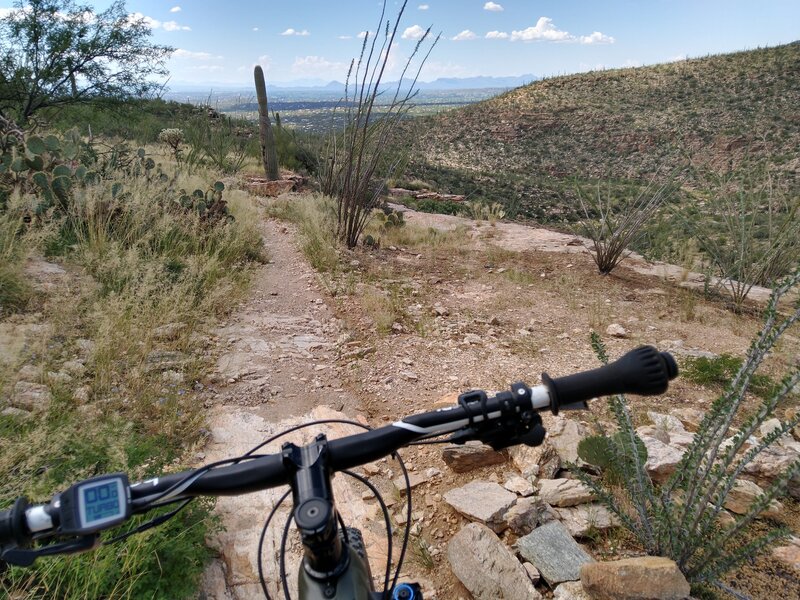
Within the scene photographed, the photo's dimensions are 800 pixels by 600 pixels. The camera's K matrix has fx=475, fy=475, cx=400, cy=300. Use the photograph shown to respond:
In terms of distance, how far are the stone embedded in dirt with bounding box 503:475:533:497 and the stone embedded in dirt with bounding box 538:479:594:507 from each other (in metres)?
0.05

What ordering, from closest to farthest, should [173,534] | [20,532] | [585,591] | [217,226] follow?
[20,532] < [585,591] < [173,534] < [217,226]

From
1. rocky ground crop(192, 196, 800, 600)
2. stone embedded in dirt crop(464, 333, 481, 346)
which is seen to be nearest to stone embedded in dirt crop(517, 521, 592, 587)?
rocky ground crop(192, 196, 800, 600)

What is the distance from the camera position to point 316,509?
74 cm

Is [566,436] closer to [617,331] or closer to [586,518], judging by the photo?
[586,518]

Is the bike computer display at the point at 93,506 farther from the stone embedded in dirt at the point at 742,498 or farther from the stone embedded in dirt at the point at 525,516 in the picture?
the stone embedded in dirt at the point at 742,498

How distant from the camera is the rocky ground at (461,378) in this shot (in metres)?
1.89

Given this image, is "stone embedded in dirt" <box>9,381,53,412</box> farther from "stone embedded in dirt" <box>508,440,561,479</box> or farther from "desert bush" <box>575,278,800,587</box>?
"desert bush" <box>575,278,800,587</box>

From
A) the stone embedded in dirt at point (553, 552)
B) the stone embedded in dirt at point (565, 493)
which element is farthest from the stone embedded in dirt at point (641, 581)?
the stone embedded in dirt at point (565, 493)

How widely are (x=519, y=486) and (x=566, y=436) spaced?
490 mm

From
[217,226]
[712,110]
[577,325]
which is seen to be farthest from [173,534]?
[712,110]

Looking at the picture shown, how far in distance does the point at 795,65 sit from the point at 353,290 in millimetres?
37712

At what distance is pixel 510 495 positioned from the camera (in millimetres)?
2189

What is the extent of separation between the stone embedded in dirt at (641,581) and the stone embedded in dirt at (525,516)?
44cm

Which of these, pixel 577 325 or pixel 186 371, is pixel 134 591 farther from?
pixel 577 325
